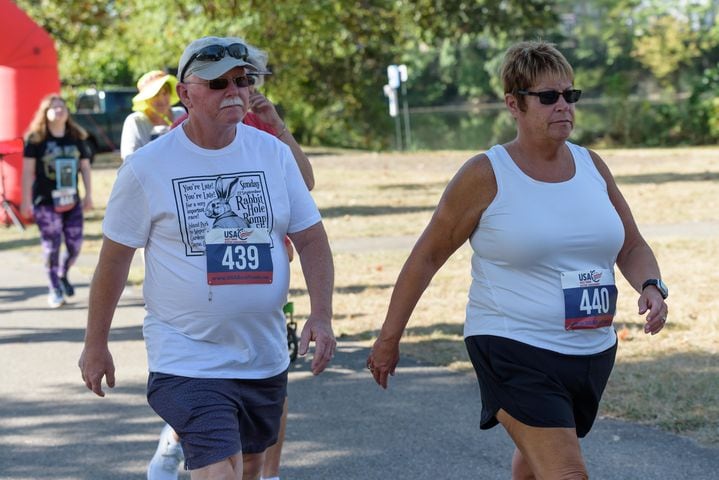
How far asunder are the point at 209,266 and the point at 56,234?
23.2ft

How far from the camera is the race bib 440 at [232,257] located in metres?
3.66

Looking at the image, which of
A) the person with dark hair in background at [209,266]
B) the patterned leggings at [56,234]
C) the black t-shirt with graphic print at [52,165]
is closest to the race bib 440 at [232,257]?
the person with dark hair in background at [209,266]

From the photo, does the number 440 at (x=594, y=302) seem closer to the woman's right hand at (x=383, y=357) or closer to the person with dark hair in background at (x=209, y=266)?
the woman's right hand at (x=383, y=357)

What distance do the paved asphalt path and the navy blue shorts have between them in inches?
65.5

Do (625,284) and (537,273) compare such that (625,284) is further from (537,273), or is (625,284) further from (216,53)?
(216,53)

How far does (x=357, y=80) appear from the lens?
3541 cm

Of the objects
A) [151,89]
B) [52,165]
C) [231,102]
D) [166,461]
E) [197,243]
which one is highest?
[231,102]

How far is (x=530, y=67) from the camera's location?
3.83 metres

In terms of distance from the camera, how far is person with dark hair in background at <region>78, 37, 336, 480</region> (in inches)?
144

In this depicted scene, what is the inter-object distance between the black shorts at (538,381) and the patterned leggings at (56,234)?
7.19 m

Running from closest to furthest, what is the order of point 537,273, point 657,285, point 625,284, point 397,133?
point 537,273 < point 657,285 < point 625,284 < point 397,133

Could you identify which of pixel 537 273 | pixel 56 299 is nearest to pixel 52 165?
pixel 56 299

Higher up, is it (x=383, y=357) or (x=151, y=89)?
(x=151, y=89)

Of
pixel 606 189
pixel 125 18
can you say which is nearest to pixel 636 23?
pixel 125 18
